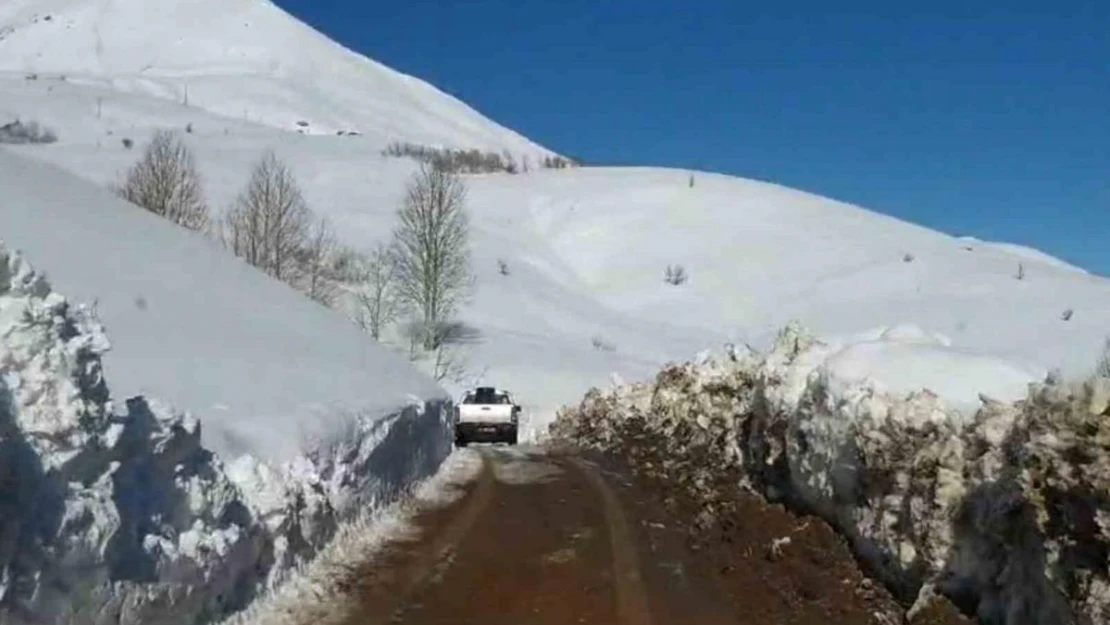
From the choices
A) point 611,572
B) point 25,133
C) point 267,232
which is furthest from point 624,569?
point 25,133

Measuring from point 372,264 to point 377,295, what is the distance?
25.4ft

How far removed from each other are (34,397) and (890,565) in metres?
7.76

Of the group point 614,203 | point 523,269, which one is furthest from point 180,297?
point 614,203

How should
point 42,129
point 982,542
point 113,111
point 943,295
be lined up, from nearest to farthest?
point 982,542
point 943,295
point 42,129
point 113,111

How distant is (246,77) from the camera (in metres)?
174

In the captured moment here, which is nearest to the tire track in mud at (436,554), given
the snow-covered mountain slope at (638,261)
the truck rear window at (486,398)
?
the truck rear window at (486,398)

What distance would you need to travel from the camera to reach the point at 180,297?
66.5 feet

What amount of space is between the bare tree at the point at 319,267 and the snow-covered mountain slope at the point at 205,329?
29.7 meters

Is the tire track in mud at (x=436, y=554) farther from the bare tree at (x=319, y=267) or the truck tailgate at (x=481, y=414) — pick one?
the bare tree at (x=319, y=267)

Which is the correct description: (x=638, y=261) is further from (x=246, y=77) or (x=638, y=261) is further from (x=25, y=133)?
(x=246, y=77)

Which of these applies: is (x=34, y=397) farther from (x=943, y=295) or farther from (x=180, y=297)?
(x=943, y=295)

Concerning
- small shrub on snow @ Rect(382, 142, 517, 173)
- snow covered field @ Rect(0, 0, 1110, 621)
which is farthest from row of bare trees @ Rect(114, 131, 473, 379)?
small shrub on snow @ Rect(382, 142, 517, 173)

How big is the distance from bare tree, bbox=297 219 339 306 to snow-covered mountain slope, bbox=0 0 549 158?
77.4 metres

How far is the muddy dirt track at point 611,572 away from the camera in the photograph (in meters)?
10.3
